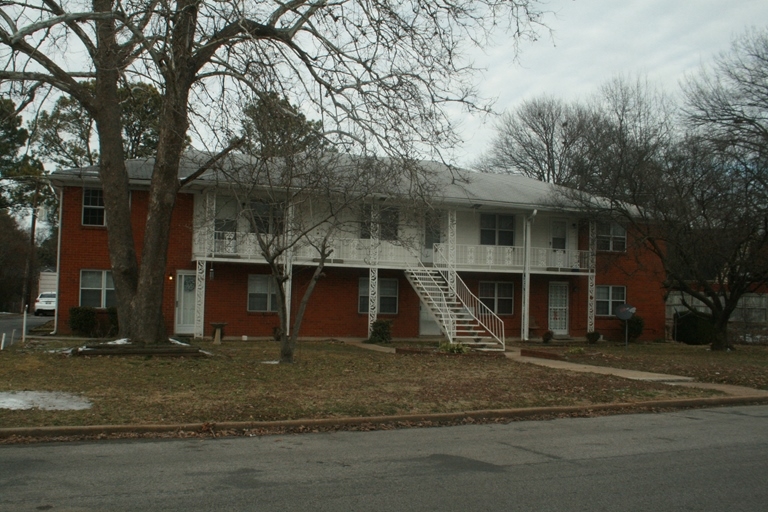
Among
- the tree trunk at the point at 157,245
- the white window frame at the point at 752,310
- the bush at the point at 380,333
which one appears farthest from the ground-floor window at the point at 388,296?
the white window frame at the point at 752,310

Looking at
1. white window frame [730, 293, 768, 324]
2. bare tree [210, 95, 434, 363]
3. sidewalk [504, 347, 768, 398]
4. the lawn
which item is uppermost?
bare tree [210, 95, 434, 363]

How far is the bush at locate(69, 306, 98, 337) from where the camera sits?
79.6 ft

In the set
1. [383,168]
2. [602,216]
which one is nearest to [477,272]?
[602,216]

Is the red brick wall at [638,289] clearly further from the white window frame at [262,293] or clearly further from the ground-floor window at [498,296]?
the white window frame at [262,293]

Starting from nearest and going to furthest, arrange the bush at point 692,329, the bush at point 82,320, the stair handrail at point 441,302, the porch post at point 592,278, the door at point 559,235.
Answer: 1. the stair handrail at point 441,302
2. the bush at point 82,320
3. the porch post at point 592,278
4. the door at point 559,235
5. the bush at point 692,329

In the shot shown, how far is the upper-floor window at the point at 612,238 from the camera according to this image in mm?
31750

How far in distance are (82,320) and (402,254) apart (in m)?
11.1

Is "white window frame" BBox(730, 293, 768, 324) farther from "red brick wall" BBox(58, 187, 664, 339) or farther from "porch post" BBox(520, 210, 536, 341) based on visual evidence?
"porch post" BBox(520, 210, 536, 341)

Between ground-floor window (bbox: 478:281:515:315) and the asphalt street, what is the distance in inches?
770

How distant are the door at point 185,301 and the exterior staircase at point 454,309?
7.70 meters

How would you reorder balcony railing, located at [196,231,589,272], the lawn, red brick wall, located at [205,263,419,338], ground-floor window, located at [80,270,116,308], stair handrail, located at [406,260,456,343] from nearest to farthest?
the lawn → stair handrail, located at [406,260,456,343] → balcony railing, located at [196,231,589,272] → ground-floor window, located at [80,270,116,308] → red brick wall, located at [205,263,419,338]

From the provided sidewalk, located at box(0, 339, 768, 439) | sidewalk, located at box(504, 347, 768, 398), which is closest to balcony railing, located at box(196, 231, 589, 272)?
sidewalk, located at box(504, 347, 768, 398)

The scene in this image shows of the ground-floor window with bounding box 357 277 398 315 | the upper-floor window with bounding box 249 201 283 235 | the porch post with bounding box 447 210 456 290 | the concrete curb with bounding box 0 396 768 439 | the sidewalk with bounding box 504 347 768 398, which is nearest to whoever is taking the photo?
the concrete curb with bounding box 0 396 768 439

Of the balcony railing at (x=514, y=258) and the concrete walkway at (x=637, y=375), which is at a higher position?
the balcony railing at (x=514, y=258)
